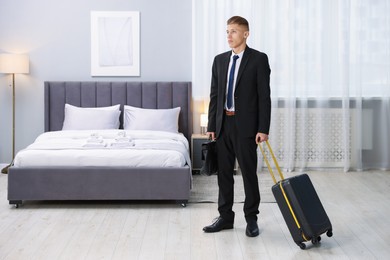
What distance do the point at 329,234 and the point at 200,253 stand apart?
87cm

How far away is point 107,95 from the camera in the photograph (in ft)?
23.1

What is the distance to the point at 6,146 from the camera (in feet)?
23.6

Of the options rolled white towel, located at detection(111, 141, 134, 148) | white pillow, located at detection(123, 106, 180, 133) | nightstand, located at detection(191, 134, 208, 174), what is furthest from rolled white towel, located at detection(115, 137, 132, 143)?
nightstand, located at detection(191, 134, 208, 174)

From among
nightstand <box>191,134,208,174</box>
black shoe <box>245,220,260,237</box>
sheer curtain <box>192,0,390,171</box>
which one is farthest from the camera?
sheer curtain <box>192,0,390,171</box>

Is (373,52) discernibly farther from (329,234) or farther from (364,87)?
(329,234)

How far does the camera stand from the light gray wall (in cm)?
705

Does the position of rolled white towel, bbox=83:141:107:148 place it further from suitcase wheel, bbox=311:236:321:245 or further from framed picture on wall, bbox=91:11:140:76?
suitcase wheel, bbox=311:236:321:245

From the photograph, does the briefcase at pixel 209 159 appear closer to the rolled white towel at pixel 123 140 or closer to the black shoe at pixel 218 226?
the black shoe at pixel 218 226

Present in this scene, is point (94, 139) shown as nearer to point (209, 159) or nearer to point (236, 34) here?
point (209, 159)

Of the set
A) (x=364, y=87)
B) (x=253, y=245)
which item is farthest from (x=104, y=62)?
(x=253, y=245)

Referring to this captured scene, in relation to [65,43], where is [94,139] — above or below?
below

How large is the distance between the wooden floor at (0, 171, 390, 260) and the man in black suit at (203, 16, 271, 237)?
0.24m

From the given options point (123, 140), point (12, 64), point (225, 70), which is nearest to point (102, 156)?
point (123, 140)

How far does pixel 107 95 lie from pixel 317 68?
92.5 inches
